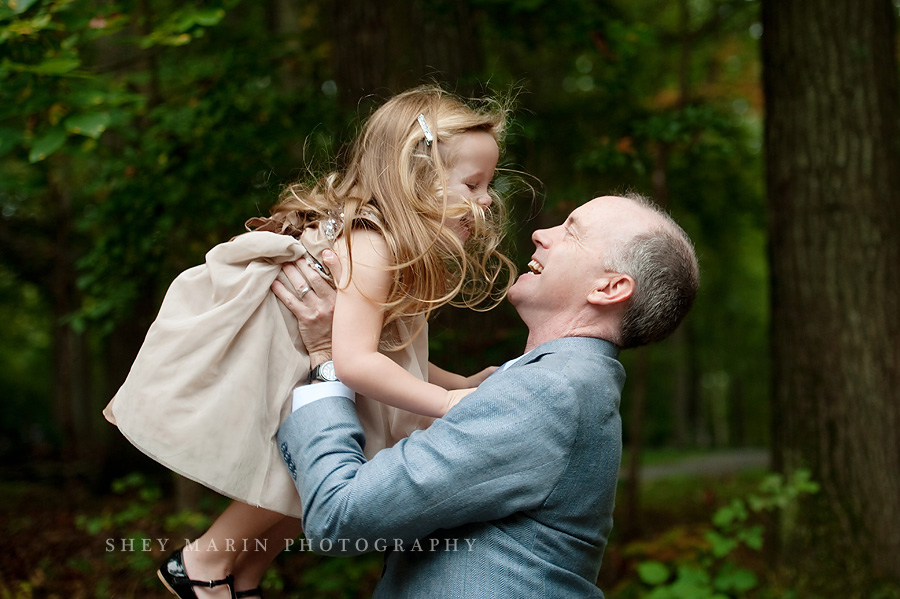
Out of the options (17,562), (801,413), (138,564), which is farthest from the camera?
(17,562)

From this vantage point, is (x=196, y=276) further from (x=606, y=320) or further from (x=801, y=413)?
(x=801, y=413)

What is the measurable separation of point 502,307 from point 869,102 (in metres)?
2.32

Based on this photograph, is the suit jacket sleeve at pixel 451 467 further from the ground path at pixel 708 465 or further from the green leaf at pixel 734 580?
the ground path at pixel 708 465

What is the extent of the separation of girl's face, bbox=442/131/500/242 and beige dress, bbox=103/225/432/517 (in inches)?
16.7

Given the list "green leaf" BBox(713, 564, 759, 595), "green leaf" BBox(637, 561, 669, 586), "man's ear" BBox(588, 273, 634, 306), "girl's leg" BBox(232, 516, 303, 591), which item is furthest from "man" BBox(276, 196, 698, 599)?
"green leaf" BBox(713, 564, 759, 595)

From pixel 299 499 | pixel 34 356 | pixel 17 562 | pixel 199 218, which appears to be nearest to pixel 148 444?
pixel 299 499

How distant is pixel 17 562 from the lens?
4688 millimetres

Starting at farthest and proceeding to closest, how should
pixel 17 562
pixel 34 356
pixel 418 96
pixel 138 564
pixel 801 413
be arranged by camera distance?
pixel 34 356 < pixel 17 562 < pixel 801 413 < pixel 138 564 < pixel 418 96

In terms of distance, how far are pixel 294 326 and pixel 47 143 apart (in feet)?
4.44

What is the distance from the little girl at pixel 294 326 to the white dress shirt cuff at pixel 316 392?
5 cm

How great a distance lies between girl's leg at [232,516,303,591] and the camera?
6.57 ft

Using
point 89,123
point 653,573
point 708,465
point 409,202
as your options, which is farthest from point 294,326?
point 708,465

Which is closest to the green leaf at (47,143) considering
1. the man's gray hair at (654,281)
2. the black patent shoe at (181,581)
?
the black patent shoe at (181,581)

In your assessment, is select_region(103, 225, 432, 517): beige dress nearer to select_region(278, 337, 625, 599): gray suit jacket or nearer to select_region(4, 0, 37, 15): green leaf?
select_region(278, 337, 625, 599): gray suit jacket
